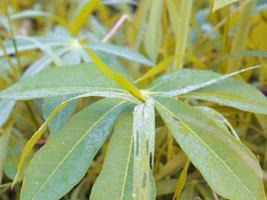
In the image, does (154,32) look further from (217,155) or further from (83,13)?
(217,155)

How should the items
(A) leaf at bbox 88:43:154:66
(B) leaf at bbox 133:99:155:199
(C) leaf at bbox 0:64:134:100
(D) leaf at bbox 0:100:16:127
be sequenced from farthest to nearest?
(A) leaf at bbox 88:43:154:66
(D) leaf at bbox 0:100:16:127
(C) leaf at bbox 0:64:134:100
(B) leaf at bbox 133:99:155:199

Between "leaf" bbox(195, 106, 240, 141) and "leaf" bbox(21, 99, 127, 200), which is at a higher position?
"leaf" bbox(21, 99, 127, 200)

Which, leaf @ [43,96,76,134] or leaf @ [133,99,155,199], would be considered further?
leaf @ [43,96,76,134]

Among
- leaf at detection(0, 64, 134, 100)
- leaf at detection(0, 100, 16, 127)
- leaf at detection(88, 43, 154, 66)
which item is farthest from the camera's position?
leaf at detection(88, 43, 154, 66)

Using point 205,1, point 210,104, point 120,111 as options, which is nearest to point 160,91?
point 120,111

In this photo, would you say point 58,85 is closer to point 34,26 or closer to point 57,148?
point 57,148

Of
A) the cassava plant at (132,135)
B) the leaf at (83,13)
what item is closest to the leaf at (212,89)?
the cassava plant at (132,135)


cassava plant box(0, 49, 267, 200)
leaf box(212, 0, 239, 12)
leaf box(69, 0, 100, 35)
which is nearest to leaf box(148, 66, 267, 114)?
cassava plant box(0, 49, 267, 200)

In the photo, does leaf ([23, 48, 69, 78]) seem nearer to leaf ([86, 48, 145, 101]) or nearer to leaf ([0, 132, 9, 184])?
leaf ([0, 132, 9, 184])

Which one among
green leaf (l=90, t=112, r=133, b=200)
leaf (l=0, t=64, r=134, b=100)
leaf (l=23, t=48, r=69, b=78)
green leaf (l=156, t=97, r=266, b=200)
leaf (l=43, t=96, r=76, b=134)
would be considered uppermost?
leaf (l=23, t=48, r=69, b=78)
